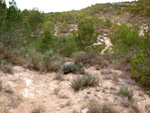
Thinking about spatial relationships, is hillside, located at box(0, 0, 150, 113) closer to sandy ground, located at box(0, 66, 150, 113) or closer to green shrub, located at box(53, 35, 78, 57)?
sandy ground, located at box(0, 66, 150, 113)

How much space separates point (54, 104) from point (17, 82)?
169 centimetres

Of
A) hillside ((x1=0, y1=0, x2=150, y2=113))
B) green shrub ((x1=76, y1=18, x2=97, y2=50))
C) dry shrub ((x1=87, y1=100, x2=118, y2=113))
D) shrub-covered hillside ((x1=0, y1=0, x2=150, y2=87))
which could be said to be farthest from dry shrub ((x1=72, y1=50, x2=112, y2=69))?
dry shrub ((x1=87, y1=100, x2=118, y2=113))

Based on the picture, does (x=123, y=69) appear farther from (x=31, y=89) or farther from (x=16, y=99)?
(x=16, y=99)

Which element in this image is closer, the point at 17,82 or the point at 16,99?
the point at 16,99

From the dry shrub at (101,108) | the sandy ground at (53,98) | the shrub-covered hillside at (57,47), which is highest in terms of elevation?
the shrub-covered hillside at (57,47)

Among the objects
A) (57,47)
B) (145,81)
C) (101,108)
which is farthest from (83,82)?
(57,47)

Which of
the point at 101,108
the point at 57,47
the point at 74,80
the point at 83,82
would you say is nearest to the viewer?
the point at 101,108

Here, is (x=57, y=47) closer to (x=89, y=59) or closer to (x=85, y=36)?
(x=85, y=36)

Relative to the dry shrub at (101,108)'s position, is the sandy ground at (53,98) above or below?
below

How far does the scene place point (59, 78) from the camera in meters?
5.46

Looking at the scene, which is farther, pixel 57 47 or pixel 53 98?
pixel 57 47

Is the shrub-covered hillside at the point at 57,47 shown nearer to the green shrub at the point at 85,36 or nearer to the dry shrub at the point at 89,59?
the green shrub at the point at 85,36

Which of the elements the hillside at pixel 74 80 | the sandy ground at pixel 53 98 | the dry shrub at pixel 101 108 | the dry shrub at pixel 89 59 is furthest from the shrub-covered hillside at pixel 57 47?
the dry shrub at pixel 101 108

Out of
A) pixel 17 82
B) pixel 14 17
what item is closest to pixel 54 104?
pixel 17 82
